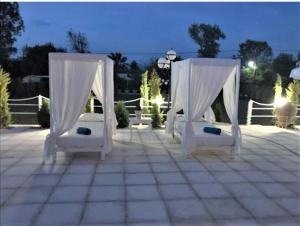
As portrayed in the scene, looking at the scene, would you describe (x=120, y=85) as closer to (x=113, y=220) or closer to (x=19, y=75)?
(x=19, y=75)

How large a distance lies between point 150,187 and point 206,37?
24.4 meters

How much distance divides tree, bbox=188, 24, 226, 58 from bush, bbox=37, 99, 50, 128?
19.4 m

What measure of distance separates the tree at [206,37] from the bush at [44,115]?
19420 mm

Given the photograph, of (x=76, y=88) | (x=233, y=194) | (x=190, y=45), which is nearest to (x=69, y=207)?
(x=233, y=194)

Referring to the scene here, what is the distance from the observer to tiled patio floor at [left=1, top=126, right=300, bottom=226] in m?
2.96

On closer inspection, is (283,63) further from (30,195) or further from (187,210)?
(30,195)

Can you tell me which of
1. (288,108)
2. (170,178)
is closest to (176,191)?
(170,178)

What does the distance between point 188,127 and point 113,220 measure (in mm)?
2660

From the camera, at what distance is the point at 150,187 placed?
3775mm

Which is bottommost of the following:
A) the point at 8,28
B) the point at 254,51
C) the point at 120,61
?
the point at 120,61

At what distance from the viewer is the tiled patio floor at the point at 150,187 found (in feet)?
9.71

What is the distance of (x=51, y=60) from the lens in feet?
15.9

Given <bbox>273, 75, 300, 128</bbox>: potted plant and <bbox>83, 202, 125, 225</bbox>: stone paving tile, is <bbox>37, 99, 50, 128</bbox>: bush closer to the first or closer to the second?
<bbox>83, 202, 125, 225</bbox>: stone paving tile

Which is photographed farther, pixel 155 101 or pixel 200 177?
pixel 155 101
